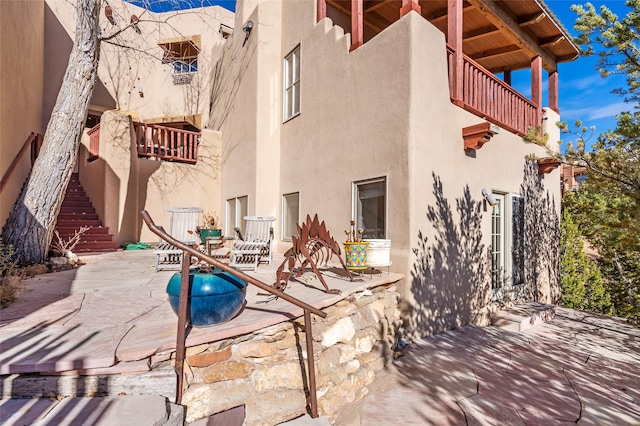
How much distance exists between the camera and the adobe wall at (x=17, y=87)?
594cm

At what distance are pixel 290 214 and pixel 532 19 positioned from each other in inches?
266

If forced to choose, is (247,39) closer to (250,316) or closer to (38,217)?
(38,217)

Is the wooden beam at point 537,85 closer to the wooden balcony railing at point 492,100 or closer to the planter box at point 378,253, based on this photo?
the wooden balcony railing at point 492,100

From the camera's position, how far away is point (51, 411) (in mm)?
1901

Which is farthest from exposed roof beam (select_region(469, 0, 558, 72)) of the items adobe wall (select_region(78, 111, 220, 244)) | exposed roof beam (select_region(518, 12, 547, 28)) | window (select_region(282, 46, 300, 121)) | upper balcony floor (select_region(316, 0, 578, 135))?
adobe wall (select_region(78, 111, 220, 244))

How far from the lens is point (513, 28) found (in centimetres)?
689

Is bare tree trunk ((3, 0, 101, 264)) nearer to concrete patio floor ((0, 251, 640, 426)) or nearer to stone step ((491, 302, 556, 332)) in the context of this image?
concrete patio floor ((0, 251, 640, 426))

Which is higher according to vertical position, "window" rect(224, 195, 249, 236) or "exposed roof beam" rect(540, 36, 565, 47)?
"exposed roof beam" rect(540, 36, 565, 47)

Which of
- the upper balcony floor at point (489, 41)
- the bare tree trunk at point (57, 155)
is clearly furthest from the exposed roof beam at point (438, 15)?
the bare tree trunk at point (57, 155)

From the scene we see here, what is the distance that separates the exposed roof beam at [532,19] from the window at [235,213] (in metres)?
7.55

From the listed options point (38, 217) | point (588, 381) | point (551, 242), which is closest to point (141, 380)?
point (588, 381)

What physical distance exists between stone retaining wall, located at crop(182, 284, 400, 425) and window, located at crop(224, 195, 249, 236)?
18.4 ft

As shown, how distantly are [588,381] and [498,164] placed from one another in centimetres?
382

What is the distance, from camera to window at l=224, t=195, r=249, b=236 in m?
9.15
